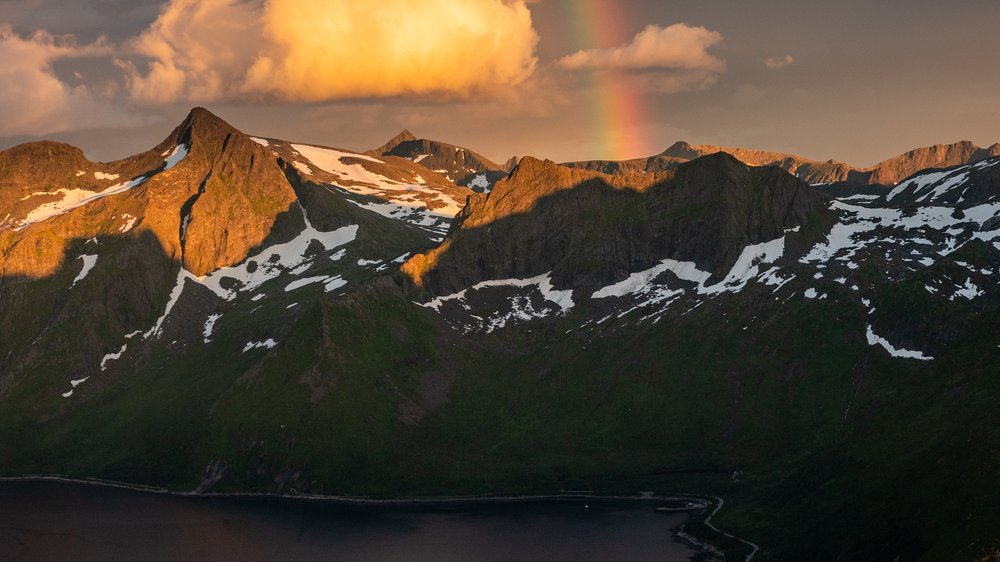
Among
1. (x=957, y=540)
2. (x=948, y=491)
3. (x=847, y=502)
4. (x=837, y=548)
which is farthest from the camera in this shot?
(x=847, y=502)

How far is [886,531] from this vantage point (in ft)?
533

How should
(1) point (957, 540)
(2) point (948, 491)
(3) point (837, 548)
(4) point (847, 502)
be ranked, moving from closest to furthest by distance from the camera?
(1) point (957, 540) → (2) point (948, 491) → (3) point (837, 548) → (4) point (847, 502)

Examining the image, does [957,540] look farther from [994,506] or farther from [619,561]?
[619,561]

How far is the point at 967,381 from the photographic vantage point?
651 ft

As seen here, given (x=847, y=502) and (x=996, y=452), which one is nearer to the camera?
(x=996, y=452)

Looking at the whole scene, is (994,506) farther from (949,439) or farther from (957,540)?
(949,439)

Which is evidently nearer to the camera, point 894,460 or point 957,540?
point 957,540

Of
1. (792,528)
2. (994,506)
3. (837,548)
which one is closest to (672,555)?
(792,528)

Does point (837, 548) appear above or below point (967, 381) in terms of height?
below

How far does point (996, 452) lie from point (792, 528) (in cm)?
4878

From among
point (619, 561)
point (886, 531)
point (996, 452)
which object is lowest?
point (619, 561)

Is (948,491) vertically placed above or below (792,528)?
above

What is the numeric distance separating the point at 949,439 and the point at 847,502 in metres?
21.9

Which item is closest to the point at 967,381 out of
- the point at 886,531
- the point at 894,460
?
the point at 894,460
